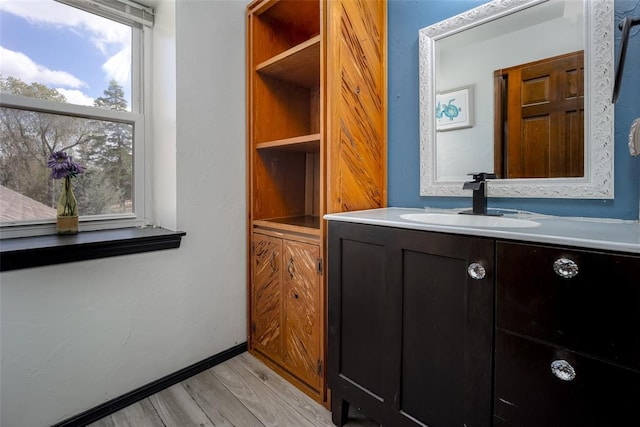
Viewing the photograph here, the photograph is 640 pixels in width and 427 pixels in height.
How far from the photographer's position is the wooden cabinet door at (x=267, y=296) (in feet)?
5.73

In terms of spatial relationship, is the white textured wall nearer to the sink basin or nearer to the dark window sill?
the dark window sill

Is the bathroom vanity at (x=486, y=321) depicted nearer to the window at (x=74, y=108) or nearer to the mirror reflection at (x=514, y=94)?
the mirror reflection at (x=514, y=94)

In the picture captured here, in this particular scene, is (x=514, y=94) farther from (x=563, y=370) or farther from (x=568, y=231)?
(x=563, y=370)

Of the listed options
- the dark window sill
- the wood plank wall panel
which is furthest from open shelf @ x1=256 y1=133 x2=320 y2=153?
the dark window sill

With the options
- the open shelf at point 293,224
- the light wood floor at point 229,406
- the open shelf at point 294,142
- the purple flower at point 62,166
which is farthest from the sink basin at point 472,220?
the purple flower at point 62,166

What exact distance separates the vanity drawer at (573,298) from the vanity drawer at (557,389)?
3 cm

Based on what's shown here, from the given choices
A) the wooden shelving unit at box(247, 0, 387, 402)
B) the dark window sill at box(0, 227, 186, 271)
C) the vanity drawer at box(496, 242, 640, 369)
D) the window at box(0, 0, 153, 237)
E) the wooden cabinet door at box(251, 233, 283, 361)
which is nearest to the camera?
the vanity drawer at box(496, 242, 640, 369)

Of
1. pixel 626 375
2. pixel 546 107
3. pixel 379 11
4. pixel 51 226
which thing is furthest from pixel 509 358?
pixel 51 226

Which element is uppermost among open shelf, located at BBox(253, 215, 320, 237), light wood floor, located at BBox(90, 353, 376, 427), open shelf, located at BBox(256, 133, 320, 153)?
open shelf, located at BBox(256, 133, 320, 153)

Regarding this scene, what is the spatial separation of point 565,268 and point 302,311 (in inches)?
45.2

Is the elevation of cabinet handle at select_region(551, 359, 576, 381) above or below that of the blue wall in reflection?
below

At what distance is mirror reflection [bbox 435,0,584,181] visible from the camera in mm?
1142

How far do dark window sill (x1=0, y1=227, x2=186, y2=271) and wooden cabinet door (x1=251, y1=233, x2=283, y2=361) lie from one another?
1.48 ft

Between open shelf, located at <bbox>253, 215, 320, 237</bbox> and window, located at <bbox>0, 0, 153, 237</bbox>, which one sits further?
open shelf, located at <bbox>253, 215, 320, 237</bbox>
